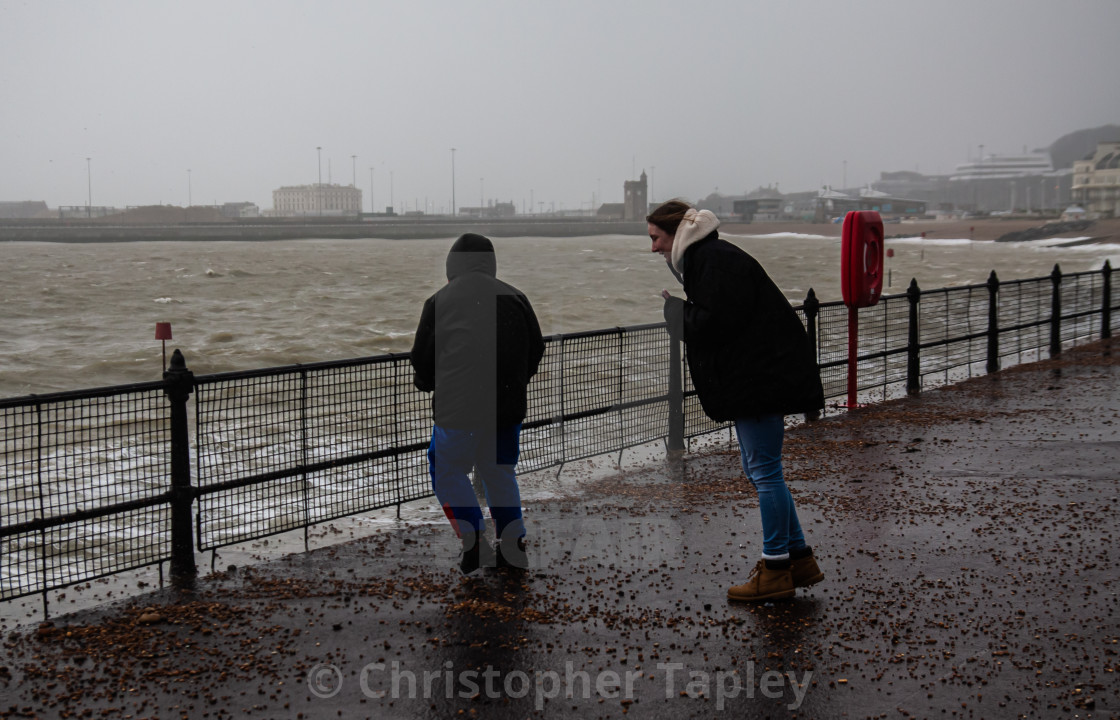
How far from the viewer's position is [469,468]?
5.61 m

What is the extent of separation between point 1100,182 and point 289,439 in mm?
200644

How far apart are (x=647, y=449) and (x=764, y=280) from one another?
5131 mm

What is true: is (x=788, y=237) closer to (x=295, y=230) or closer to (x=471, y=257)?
(x=295, y=230)

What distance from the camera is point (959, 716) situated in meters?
3.82

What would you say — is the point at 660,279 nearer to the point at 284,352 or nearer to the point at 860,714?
the point at 284,352

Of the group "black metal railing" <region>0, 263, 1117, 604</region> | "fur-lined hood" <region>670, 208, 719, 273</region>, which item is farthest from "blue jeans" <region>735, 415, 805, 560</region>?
"black metal railing" <region>0, 263, 1117, 604</region>

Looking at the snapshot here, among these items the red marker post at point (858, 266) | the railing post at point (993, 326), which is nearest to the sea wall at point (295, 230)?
the railing post at point (993, 326)

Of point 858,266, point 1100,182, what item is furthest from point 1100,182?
point 858,266

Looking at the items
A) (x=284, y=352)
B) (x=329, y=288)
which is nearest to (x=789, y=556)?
(x=284, y=352)

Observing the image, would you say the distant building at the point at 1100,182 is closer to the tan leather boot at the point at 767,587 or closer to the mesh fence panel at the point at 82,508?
the mesh fence panel at the point at 82,508

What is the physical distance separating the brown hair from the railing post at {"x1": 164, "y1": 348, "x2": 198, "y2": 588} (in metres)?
2.71

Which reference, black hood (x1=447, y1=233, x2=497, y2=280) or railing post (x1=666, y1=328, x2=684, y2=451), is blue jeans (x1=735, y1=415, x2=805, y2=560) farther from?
railing post (x1=666, y1=328, x2=684, y2=451)

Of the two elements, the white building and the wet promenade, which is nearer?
the wet promenade

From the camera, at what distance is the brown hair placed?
5.06 m
